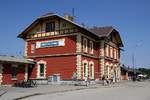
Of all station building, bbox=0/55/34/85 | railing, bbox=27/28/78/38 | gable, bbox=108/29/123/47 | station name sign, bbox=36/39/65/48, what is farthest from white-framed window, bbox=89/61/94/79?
station building, bbox=0/55/34/85

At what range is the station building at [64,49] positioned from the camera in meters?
34.4

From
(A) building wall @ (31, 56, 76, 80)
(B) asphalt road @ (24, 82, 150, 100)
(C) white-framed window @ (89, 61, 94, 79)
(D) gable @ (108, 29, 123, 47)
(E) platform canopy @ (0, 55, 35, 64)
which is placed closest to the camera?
(B) asphalt road @ (24, 82, 150, 100)

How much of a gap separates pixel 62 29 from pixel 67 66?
4.66m

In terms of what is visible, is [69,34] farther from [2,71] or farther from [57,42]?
[2,71]

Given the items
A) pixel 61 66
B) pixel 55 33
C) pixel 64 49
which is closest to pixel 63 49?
pixel 64 49

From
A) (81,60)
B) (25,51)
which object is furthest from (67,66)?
(25,51)

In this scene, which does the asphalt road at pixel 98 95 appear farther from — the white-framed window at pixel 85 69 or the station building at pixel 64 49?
the white-framed window at pixel 85 69

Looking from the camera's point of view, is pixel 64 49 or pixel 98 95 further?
pixel 64 49

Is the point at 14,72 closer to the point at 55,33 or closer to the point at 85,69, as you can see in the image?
the point at 55,33

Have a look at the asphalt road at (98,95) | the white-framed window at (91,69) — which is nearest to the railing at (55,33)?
the white-framed window at (91,69)

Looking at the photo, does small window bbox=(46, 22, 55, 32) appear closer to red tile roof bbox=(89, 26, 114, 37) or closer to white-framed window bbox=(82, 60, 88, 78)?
white-framed window bbox=(82, 60, 88, 78)

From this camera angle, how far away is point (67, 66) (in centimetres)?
3456

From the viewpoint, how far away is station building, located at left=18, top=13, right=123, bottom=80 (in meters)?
34.4

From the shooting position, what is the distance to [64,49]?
115ft
